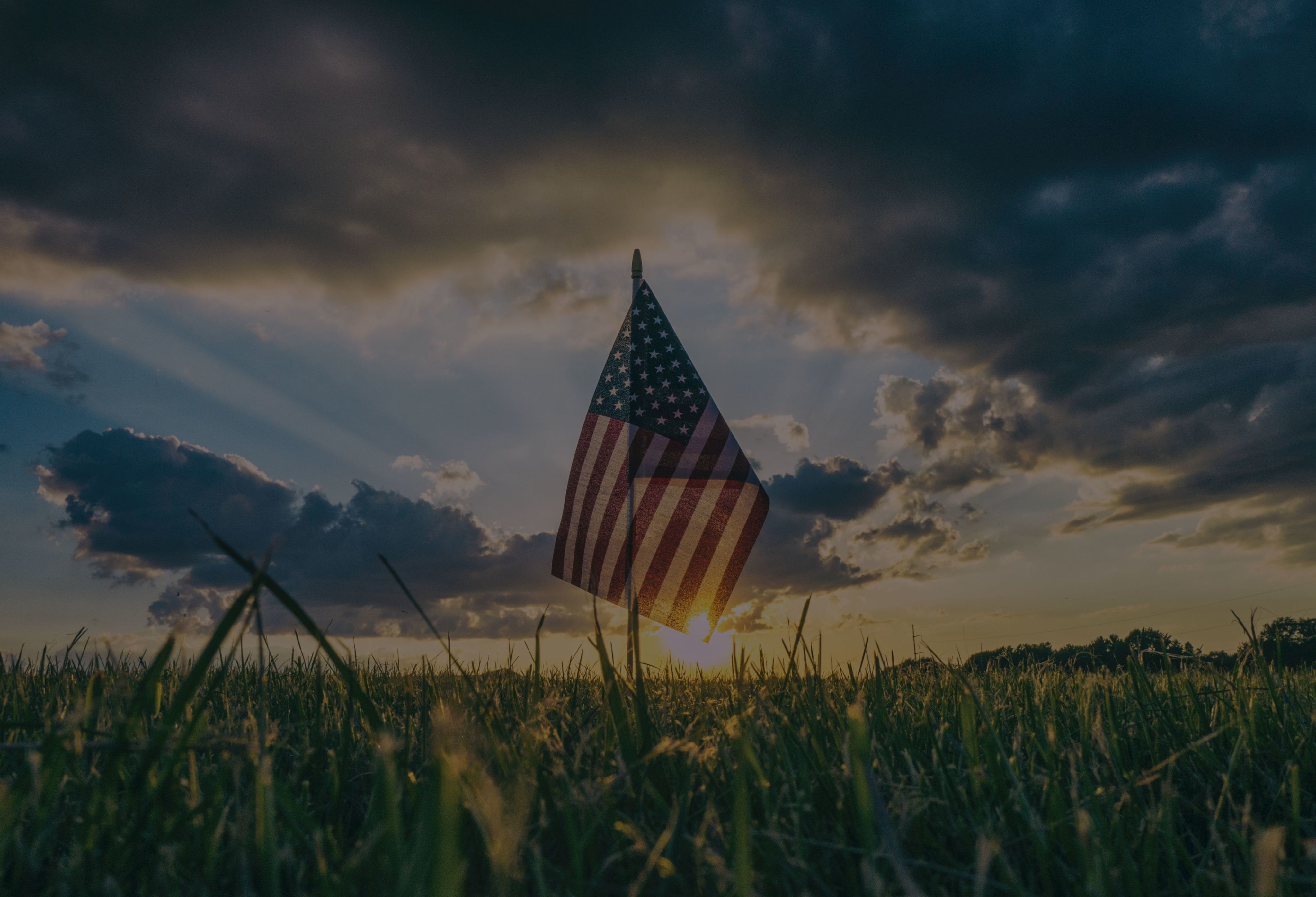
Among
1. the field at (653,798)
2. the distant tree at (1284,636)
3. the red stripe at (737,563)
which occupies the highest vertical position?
the red stripe at (737,563)

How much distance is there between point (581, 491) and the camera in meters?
8.95

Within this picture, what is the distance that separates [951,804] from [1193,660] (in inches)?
70.4

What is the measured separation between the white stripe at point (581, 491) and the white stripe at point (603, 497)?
14 centimetres

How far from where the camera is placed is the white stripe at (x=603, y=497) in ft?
28.8

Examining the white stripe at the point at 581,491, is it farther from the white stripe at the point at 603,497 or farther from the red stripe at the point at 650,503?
the red stripe at the point at 650,503

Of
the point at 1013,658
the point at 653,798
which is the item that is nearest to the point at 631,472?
the point at 1013,658

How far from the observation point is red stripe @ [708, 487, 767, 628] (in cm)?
877

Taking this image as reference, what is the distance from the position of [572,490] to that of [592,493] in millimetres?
273

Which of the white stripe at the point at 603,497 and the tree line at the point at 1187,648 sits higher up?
the white stripe at the point at 603,497

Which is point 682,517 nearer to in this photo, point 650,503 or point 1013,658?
point 650,503

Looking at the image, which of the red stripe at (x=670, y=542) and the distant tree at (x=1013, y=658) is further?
the red stripe at (x=670, y=542)

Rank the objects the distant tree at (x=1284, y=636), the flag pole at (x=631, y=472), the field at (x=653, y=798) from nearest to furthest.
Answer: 1. the field at (x=653, y=798)
2. the distant tree at (x=1284, y=636)
3. the flag pole at (x=631, y=472)

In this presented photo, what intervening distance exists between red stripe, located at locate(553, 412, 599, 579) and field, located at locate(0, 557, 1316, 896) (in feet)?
19.8

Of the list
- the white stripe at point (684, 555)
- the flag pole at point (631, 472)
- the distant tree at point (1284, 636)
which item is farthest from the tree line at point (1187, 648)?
the white stripe at point (684, 555)
